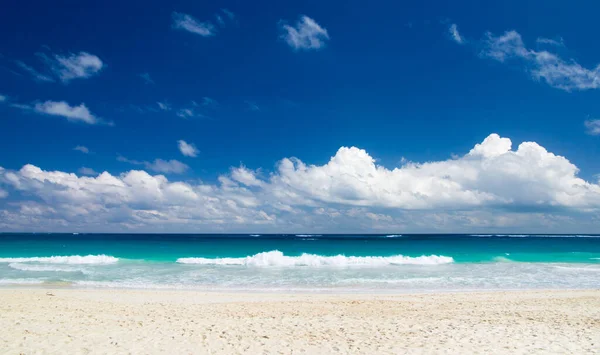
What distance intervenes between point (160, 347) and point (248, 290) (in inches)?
406

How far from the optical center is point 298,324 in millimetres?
10555

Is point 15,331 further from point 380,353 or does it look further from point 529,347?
point 529,347

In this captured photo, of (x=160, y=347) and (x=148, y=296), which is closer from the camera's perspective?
(x=160, y=347)

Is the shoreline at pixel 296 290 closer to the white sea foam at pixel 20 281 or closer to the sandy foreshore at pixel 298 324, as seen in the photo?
the white sea foam at pixel 20 281

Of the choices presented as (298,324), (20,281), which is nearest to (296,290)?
(298,324)

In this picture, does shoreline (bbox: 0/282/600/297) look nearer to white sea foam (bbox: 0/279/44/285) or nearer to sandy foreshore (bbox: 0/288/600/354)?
white sea foam (bbox: 0/279/44/285)

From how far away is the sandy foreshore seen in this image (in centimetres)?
829

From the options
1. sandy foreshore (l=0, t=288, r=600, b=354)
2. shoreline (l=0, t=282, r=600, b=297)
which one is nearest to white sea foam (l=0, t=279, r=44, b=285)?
shoreline (l=0, t=282, r=600, b=297)

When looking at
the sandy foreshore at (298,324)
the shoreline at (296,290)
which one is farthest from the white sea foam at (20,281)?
the sandy foreshore at (298,324)

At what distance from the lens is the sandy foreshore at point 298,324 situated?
8.29m

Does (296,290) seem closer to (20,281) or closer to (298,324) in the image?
(298,324)

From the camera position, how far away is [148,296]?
52.4 ft

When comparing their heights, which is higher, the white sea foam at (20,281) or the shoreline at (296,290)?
the white sea foam at (20,281)

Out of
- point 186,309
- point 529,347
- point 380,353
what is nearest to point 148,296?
point 186,309
